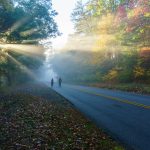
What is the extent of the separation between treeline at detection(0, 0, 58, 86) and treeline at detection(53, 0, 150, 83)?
8.96 m

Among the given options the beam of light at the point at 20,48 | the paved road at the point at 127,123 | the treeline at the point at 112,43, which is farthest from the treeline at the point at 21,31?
the paved road at the point at 127,123

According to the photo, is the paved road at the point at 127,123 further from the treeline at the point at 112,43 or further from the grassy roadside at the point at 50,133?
the treeline at the point at 112,43

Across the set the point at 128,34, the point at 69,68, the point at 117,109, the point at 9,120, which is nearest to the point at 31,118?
the point at 9,120

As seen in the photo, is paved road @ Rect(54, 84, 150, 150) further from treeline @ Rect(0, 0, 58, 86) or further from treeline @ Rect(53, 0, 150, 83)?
treeline @ Rect(53, 0, 150, 83)

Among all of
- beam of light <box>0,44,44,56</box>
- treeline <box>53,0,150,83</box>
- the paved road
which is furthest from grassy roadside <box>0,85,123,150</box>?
treeline <box>53,0,150,83</box>

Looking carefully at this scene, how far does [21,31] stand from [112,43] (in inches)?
727

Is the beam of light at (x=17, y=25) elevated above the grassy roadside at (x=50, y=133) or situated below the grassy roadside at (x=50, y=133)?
above

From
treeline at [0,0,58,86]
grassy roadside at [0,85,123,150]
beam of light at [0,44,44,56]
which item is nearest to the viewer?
grassy roadside at [0,85,123,150]

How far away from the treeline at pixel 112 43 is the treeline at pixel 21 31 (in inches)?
353

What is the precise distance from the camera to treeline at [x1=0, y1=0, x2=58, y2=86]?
3020cm

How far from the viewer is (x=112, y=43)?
159 feet

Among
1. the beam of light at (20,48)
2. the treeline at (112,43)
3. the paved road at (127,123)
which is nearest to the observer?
the paved road at (127,123)

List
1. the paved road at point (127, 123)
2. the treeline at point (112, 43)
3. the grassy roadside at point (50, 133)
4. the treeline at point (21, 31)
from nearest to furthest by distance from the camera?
the grassy roadside at point (50, 133) < the paved road at point (127, 123) < the treeline at point (21, 31) < the treeline at point (112, 43)

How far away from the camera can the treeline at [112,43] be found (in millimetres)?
35344
